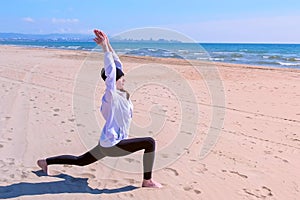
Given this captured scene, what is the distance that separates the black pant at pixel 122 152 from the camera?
3922 mm

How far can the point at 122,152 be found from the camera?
4.01m

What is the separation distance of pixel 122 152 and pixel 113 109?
0.54 metres

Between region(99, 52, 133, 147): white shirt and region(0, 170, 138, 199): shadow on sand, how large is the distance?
1.91 feet

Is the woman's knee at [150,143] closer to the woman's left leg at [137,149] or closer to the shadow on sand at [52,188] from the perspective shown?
the woman's left leg at [137,149]

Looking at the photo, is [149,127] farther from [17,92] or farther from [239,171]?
[17,92]

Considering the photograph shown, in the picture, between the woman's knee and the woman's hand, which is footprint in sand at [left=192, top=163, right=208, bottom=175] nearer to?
the woman's knee

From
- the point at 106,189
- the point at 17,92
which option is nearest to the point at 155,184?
the point at 106,189

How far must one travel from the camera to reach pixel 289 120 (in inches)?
321

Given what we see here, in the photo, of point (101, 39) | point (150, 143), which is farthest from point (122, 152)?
point (101, 39)

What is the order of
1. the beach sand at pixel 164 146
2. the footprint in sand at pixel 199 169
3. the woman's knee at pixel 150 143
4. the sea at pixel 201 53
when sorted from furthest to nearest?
the sea at pixel 201 53 → the footprint in sand at pixel 199 169 → the beach sand at pixel 164 146 → the woman's knee at pixel 150 143

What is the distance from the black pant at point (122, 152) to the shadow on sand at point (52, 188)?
0.77 feet

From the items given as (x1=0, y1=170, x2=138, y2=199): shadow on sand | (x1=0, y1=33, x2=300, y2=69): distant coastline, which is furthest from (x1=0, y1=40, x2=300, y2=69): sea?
(x1=0, y1=170, x2=138, y2=199): shadow on sand

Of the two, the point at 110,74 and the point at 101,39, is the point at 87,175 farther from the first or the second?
the point at 101,39

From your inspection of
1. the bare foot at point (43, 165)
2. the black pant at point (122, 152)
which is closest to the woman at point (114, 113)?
the black pant at point (122, 152)
